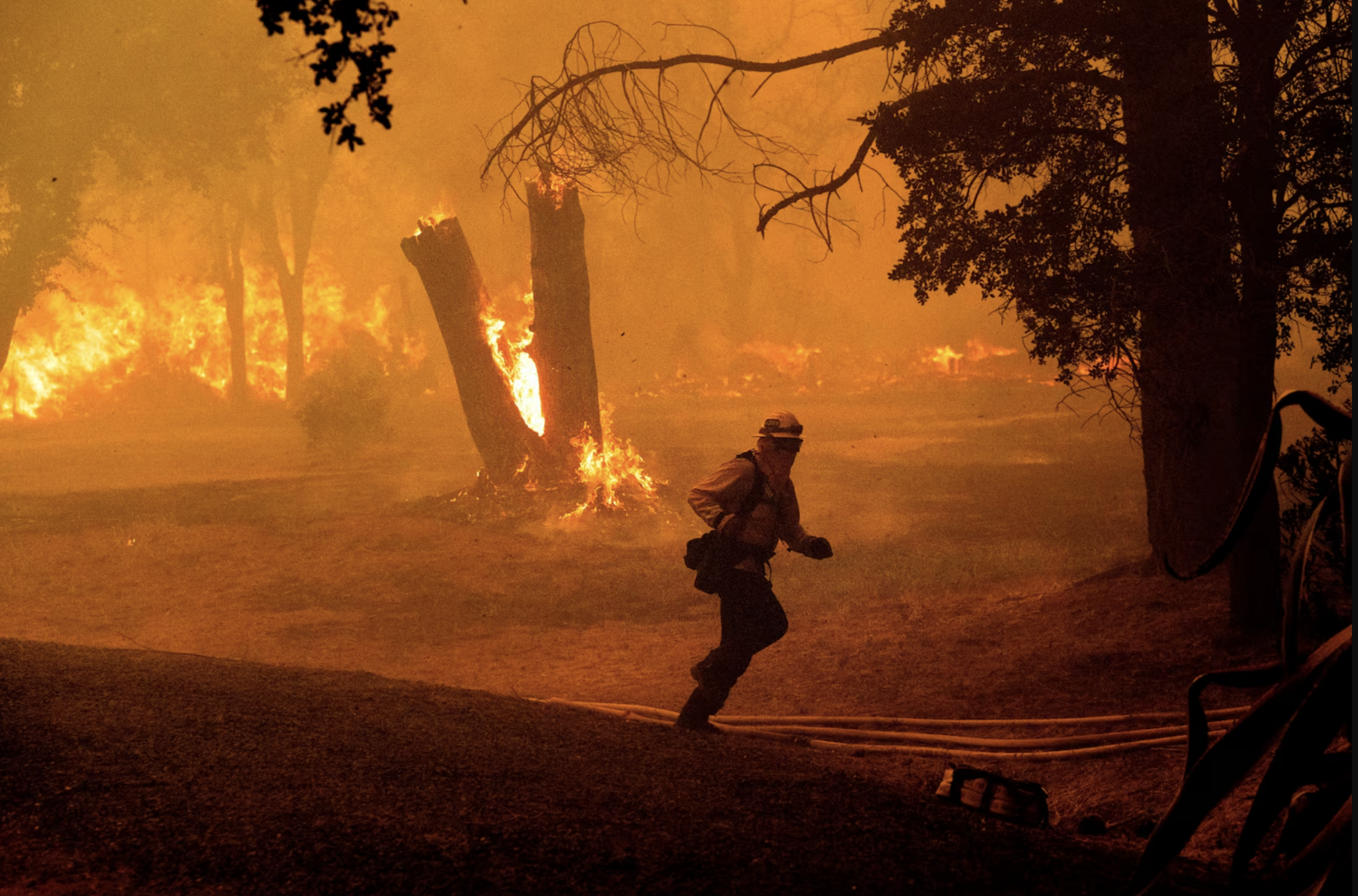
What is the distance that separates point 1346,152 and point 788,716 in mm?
4768

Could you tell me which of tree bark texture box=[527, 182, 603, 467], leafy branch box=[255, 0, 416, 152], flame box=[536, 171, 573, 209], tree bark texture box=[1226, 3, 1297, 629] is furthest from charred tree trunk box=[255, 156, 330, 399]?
leafy branch box=[255, 0, 416, 152]

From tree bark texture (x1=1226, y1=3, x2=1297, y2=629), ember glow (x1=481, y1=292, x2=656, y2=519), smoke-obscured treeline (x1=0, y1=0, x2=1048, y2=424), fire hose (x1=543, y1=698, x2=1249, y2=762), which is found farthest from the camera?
smoke-obscured treeline (x1=0, y1=0, x2=1048, y2=424)

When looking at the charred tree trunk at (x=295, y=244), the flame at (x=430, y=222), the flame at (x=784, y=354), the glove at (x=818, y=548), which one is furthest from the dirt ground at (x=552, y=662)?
the flame at (x=784, y=354)

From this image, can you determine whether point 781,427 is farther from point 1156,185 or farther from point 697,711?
point 1156,185

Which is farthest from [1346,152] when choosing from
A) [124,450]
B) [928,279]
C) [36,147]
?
[124,450]

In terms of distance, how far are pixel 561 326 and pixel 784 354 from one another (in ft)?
82.5

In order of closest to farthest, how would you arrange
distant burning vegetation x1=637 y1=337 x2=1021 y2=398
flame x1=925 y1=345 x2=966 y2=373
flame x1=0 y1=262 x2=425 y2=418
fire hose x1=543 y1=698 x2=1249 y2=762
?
fire hose x1=543 y1=698 x2=1249 y2=762 → flame x1=0 y1=262 x2=425 y2=418 → distant burning vegetation x1=637 y1=337 x2=1021 y2=398 → flame x1=925 y1=345 x2=966 y2=373

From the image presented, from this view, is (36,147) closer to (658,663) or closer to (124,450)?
(124,450)

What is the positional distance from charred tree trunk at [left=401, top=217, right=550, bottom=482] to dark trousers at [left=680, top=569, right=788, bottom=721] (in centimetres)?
1001

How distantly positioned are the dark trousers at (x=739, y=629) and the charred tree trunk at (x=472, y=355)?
32.8 feet

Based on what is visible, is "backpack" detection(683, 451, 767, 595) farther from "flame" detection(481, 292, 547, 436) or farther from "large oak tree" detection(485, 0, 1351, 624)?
"flame" detection(481, 292, 547, 436)

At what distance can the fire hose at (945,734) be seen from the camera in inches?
229

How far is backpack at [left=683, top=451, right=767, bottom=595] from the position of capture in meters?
6.43

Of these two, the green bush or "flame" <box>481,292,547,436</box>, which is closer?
"flame" <box>481,292,547,436</box>
